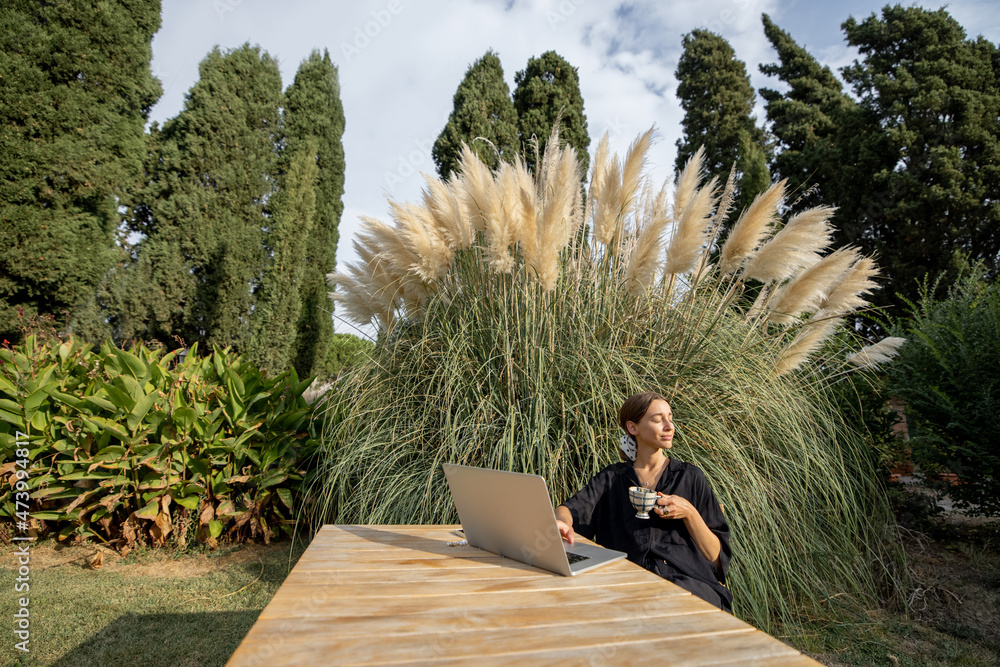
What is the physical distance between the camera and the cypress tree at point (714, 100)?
531 inches

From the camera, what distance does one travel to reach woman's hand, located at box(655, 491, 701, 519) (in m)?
1.55

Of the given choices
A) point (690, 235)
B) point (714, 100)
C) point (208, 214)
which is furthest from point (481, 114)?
point (690, 235)

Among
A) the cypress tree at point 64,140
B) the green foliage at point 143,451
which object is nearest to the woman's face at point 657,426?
the green foliage at point 143,451

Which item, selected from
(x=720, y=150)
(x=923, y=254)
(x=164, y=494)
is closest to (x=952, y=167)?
(x=923, y=254)

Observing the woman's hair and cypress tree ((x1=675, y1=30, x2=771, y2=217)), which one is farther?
cypress tree ((x1=675, y1=30, x2=771, y2=217))

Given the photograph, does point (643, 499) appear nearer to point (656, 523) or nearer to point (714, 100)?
point (656, 523)

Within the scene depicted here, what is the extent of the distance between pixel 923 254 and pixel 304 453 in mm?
12320

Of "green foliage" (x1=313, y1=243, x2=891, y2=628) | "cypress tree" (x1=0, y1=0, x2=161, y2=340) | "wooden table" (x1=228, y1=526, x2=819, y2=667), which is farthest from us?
"cypress tree" (x1=0, y1=0, x2=161, y2=340)

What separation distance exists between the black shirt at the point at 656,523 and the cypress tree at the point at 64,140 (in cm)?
822

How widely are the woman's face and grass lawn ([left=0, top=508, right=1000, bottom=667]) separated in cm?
115

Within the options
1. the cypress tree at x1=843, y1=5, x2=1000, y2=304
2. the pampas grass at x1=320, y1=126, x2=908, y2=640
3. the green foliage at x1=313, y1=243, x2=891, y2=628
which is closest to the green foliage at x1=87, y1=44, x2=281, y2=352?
the pampas grass at x1=320, y1=126, x2=908, y2=640

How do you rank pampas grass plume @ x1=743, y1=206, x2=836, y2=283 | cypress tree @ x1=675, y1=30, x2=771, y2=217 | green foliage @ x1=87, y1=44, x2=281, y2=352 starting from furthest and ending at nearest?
cypress tree @ x1=675, y1=30, x2=771, y2=217
green foliage @ x1=87, y1=44, x2=281, y2=352
pampas grass plume @ x1=743, y1=206, x2=836, y2=283

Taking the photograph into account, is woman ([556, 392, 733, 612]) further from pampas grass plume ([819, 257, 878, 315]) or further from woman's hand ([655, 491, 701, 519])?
pampas grass plume ([819, 257, 878, 315])

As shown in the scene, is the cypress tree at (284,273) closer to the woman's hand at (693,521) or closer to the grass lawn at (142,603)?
the grass lawn at (142,603)
